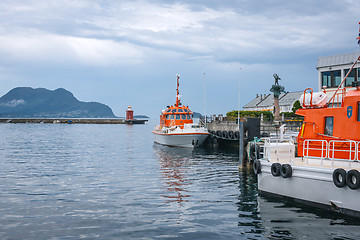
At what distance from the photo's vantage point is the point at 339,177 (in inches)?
438

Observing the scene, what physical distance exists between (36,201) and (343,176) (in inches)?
434

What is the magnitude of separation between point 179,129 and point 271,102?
58.8 meters

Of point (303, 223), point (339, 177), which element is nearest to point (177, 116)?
point (303, 223)

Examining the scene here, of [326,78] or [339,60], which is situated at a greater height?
[339,60]

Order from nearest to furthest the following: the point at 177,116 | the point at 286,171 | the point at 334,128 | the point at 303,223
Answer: the point at 303,223, the point at 286,171, the point at 334,128, the point at 177,116

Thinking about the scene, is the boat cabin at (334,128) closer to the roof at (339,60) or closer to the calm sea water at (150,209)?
the calm sea water at (150,209)

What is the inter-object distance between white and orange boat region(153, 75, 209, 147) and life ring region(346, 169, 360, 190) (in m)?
28.2

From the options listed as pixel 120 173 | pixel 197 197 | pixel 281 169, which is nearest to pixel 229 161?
pixel 120 173

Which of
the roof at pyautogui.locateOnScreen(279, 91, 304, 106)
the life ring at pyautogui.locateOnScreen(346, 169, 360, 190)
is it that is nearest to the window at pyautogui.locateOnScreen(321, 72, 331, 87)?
the life ring at pyautogui.locateOnScreen(346, 169, 360, 190)

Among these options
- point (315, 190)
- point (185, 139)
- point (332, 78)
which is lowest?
point (315, 190)

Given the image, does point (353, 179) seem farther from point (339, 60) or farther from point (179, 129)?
point (179, 129)

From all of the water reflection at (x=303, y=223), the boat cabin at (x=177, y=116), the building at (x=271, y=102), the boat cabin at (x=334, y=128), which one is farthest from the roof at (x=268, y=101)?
the water reflection at (x=303, y=223)

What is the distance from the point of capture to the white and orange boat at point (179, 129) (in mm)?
39031

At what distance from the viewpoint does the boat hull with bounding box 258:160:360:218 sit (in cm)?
1106
